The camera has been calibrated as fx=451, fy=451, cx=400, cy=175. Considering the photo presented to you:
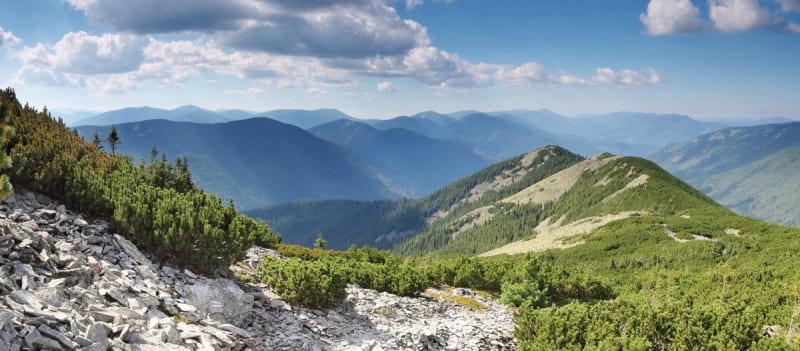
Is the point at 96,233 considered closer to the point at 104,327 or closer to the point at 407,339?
the point at 104,327

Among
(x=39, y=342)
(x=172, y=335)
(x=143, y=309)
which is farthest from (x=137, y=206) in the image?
A: (x=39, y=342)

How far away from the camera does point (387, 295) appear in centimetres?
3291

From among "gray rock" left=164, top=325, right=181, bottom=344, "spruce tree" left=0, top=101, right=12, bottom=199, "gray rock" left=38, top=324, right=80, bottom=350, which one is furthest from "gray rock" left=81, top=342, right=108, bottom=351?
"spruce tree" left=0, top=101, right=12, bottom=199

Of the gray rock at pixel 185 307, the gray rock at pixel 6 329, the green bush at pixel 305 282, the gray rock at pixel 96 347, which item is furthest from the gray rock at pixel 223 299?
the gray rock at pixel 6 329

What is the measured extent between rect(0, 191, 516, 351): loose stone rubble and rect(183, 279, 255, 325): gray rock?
0.16 feet

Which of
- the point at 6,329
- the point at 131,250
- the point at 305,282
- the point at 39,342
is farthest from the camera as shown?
the point at 305,282

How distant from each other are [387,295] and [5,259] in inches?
862

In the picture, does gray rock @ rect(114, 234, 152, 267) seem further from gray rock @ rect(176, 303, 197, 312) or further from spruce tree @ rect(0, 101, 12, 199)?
spruce tree @ rect(0, 101, 12, 199)

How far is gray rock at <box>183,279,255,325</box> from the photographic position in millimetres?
21312

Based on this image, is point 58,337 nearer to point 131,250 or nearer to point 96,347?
point 96,347

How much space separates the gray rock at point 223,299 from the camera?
21312mm

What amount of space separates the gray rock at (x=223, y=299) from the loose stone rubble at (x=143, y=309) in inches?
2.0

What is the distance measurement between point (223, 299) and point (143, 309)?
15.4 feet

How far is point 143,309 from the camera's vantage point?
17.7 m
